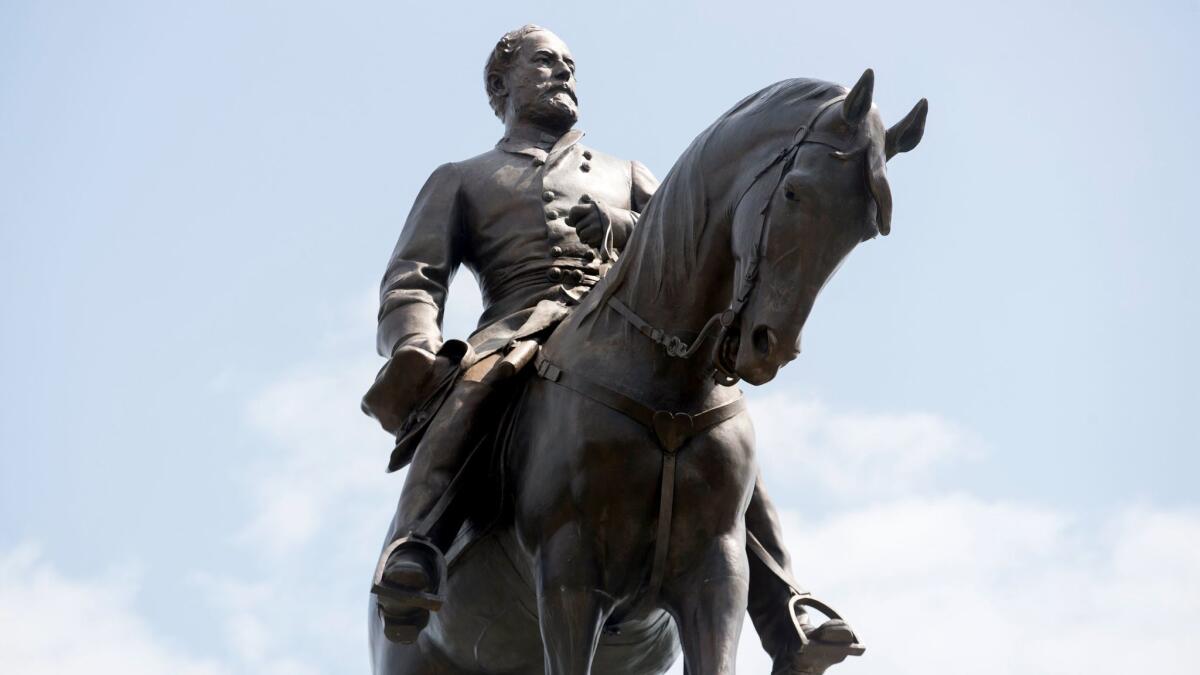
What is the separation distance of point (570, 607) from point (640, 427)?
811 mm

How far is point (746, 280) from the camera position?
8.13 meters

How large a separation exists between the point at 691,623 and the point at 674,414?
0.89 metres

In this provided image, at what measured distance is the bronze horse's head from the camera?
8.02 meters

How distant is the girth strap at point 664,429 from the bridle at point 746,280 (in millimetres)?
233

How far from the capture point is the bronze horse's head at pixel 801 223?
26.3ft

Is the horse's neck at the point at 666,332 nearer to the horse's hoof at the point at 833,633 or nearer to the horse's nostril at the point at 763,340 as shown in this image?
the horse's nostril at the point at 763,340

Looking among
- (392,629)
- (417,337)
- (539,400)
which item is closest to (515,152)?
(417,337)

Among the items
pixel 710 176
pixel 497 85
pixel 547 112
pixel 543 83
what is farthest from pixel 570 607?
pixel 497 85

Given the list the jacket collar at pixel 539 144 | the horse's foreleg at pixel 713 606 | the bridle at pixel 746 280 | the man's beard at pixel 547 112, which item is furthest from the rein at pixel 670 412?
the man's beard at pixel 547 112

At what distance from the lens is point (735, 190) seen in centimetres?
848

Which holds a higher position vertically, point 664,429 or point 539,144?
point 539,144

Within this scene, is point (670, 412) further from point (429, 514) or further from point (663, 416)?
point (429, 514)

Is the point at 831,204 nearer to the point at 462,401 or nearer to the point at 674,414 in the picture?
the point at 674,414

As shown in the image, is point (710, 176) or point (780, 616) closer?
point (710, 176)
